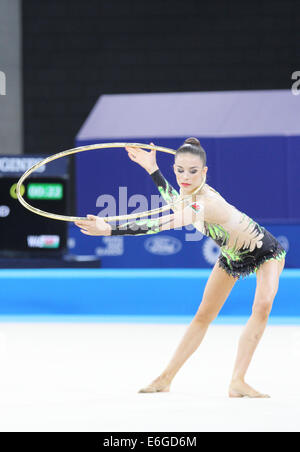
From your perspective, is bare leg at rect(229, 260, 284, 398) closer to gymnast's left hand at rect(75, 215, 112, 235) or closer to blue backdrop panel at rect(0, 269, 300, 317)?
gymnast's left hand at rect(75, 215, 112, 235)

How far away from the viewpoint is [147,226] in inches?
152

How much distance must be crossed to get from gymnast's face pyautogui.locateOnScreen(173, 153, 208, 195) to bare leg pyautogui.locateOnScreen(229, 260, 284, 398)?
0.56 metres

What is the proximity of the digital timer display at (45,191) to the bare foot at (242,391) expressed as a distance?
464 cm

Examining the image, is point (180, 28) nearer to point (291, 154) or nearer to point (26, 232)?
point (291, 154)

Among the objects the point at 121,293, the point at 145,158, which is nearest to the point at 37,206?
the point at 121,293

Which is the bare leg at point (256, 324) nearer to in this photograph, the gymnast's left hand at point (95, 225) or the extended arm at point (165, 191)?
the extended arm at point (165, 191)

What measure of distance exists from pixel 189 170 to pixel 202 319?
0.80 meters

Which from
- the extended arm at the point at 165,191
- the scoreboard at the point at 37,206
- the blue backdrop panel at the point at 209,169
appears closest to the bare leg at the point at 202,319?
the extended arm at the point at 165,191

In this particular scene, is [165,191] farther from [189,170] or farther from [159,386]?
[159,386]

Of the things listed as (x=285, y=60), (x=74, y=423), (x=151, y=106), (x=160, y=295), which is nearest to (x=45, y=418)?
(x=74, y=423)

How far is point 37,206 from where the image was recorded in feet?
27.7

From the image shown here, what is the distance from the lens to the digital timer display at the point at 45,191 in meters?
8.42

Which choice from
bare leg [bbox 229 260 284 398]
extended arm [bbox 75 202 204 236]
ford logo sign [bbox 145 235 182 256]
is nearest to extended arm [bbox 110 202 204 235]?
extended arm [bbox 75 202 204 236]

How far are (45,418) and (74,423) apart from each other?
0.19 m
